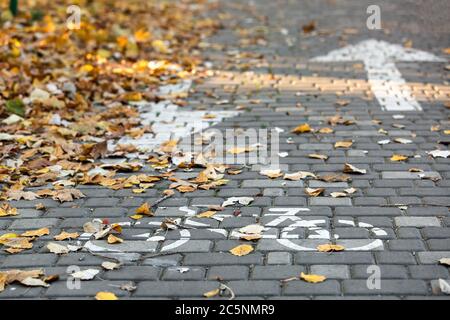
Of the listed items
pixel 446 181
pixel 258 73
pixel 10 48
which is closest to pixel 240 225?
pixel 446 181

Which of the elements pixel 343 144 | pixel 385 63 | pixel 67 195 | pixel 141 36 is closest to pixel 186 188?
pixel 67 195

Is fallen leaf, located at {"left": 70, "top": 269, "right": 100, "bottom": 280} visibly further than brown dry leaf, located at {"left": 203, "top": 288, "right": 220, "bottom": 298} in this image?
Yes

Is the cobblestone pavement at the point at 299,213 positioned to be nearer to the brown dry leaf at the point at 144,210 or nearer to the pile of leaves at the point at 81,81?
Answer: the brown dry leaf at the point at 144,210

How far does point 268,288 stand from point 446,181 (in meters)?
2.14

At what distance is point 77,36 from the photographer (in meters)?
10.0

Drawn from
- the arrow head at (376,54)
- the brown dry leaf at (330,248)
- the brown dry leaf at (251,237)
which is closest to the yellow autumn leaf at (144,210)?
the brown dry leaf at (251,237)

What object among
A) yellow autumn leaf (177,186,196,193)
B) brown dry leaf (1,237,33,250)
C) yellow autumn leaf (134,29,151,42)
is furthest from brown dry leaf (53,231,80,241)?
yellow autumn leaf (134,29,151,42)

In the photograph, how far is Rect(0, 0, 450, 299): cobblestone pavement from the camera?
404 centimetres

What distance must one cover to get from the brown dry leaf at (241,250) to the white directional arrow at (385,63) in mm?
3432

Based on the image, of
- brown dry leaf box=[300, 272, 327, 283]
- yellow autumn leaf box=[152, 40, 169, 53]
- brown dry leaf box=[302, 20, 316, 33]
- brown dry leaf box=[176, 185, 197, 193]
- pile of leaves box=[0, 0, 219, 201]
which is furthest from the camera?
brown dry leaf box=[302, 20, 316, 33]

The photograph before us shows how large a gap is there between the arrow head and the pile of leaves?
A: 1783 millimetres

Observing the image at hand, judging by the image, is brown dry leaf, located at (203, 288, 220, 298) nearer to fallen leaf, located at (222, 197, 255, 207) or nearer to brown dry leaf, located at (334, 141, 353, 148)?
fallen leaf, located at (222, 197, 255, 207)

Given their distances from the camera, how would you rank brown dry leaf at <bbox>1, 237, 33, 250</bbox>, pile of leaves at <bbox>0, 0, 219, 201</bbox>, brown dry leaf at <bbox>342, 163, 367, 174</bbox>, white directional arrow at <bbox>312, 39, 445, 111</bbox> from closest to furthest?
brown dry leaf at <bbox>1, 237, 33, 250</bbox>, brown dry leaf at <bbox>342, 163, 367, 174</bbox>, pile of leaves at <bbox>0, 0, 219, 201</bbox>, white directional arrow at <bbox>312, 39, 445, 111</bbox>

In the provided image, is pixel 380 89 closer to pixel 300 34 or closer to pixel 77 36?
pixel 300 34
